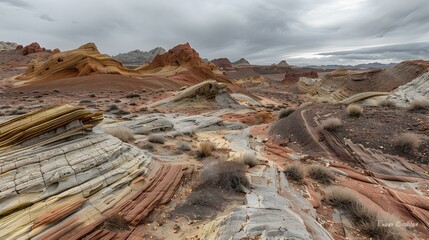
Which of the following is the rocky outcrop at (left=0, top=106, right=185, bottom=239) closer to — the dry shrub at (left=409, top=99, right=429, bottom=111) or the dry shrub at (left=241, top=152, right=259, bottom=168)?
the dry shrub at (left=241, top=152, right=259, bottom=168)

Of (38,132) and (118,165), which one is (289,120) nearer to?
(118,165)

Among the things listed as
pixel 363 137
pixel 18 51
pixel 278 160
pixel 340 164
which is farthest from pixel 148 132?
pixel 18 51

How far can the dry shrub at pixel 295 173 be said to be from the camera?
7.55 m

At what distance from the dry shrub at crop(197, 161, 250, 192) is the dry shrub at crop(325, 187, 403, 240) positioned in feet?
7.40

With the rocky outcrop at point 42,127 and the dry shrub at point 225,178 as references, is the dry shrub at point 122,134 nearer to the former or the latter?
the rocky outcrop at point 42,127

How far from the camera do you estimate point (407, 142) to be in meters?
9.05

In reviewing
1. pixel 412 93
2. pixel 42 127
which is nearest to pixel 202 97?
pixel 412 93

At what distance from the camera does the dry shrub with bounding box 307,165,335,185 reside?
764 cm

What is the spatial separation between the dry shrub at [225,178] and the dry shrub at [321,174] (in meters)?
2.41

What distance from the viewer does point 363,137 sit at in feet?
33.2

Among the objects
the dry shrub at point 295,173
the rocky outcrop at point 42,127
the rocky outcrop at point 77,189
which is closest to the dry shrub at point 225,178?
the rocky outcrop at point 77,189

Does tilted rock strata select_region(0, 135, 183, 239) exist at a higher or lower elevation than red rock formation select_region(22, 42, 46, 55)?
lower

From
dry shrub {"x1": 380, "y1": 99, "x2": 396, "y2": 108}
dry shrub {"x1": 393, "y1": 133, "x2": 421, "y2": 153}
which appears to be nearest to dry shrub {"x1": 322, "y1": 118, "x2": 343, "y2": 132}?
dry shrub {"x1": 393, "y1": 133, "x2": 421, "y2": 153}

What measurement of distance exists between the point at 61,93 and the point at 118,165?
23828mm
